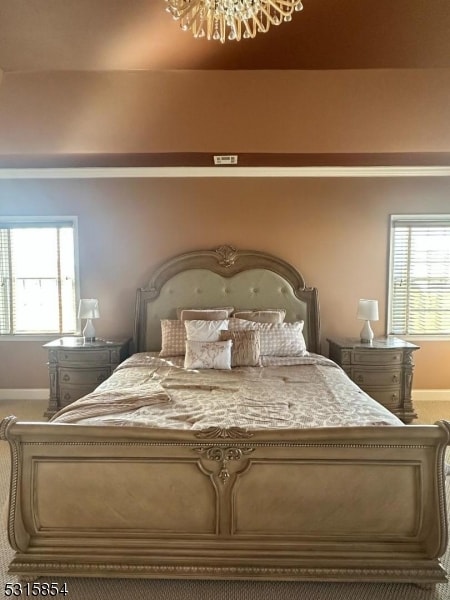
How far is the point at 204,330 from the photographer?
3506 mm

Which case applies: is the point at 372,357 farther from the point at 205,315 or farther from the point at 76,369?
the point at 76,369

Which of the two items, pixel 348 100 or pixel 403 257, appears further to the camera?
pixel 403 257

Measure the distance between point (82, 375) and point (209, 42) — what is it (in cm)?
300

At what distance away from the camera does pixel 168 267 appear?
4156mm

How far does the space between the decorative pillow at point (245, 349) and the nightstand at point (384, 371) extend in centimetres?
92

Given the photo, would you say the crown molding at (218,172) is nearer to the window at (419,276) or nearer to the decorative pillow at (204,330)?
the window at (419,276)

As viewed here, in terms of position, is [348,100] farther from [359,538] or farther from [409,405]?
[359,538]

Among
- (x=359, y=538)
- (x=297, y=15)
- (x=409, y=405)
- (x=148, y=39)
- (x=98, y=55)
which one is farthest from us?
(x=409, y=405)

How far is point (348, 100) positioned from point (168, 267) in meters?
2.26

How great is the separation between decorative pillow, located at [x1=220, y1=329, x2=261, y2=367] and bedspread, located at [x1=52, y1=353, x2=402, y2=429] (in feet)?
0.25

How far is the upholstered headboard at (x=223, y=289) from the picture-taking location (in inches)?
161

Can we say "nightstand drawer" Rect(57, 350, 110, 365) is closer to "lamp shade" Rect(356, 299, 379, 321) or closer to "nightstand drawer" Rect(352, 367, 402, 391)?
"nightstand drawer" Rect(352, 367, 402, 391)

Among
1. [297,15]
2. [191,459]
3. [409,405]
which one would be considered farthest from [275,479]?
[297,15]

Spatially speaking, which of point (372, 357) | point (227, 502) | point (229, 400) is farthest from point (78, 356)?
point (372, 357)
